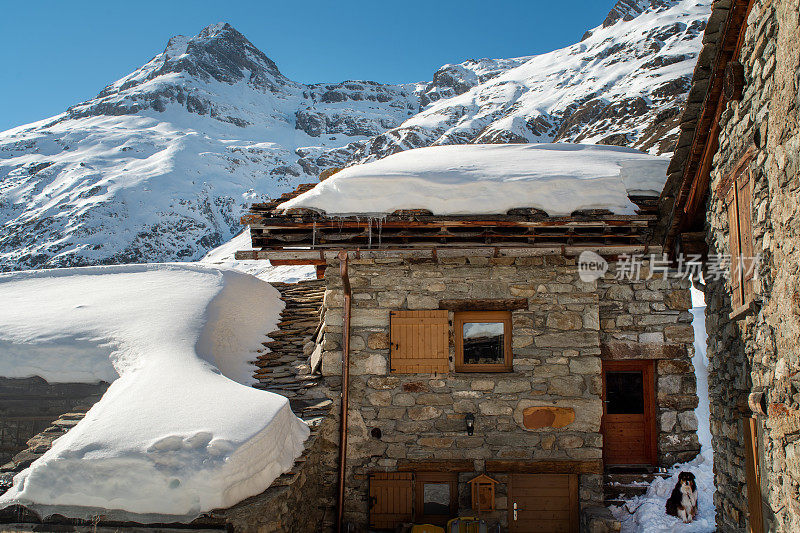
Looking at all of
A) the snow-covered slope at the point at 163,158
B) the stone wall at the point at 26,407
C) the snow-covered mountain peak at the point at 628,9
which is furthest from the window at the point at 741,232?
the snow-covered mountain peak at the point at 628,9

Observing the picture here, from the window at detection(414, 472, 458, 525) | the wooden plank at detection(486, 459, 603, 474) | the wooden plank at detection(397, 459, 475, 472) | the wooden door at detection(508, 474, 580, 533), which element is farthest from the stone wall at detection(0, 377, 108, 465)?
the wooden door at detection(508, 474, 580, 533)

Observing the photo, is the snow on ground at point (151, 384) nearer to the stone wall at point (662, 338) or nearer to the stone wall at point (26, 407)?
the stone wall at point (26, 407)

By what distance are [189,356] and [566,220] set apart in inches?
186

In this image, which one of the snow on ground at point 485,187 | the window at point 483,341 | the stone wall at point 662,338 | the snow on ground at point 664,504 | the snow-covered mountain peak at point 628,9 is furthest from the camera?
the snow-covered mountain peak at point 628,9

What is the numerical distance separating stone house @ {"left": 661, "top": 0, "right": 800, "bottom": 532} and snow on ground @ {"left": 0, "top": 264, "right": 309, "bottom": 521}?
4249 mm

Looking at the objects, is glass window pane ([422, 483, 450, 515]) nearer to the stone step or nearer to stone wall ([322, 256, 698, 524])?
stone wall ([322, 256, 698, 524])

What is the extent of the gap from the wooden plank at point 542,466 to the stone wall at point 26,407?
203 inches

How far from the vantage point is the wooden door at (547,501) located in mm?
7039

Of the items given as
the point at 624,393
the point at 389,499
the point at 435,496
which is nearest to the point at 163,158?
the point at 389,499

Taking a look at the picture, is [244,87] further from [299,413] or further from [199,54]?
[299,413]

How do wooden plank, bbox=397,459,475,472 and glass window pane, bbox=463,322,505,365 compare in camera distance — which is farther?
glass window pane, bbox=463,322,505,365

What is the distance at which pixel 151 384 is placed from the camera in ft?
19.5

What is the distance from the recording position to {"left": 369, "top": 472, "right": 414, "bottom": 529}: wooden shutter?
704cm

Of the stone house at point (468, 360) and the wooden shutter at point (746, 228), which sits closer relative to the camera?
the wooden shutter at point (746, 228)
